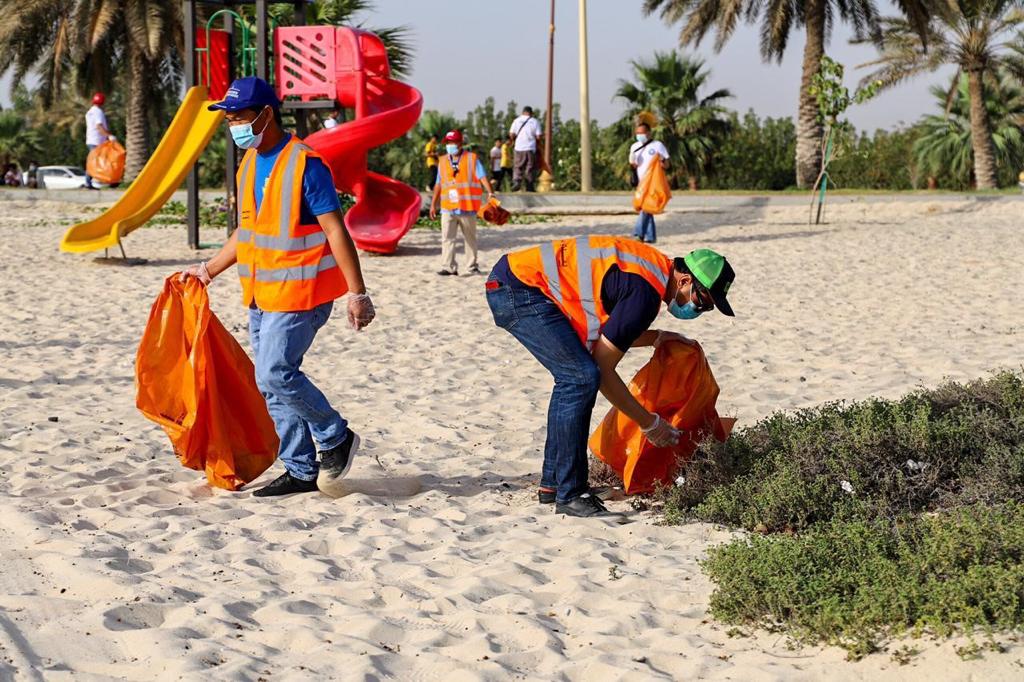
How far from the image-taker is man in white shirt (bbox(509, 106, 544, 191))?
2522 centimetres

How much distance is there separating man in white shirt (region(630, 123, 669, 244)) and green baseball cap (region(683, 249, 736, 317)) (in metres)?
12.3

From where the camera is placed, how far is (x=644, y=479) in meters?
5.63

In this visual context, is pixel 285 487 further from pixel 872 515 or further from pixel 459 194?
pixel 459 194

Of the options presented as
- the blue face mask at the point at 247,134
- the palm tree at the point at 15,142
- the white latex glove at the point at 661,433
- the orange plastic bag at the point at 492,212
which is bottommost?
the white latex glove at the point at 661,433

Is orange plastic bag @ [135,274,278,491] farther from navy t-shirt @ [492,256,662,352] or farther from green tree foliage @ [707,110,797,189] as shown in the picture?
green tree foliage @ [707,110,797,189]

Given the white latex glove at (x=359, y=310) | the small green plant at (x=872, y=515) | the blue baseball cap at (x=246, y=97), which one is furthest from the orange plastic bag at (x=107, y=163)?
the small green plant at (x=872, y=515)

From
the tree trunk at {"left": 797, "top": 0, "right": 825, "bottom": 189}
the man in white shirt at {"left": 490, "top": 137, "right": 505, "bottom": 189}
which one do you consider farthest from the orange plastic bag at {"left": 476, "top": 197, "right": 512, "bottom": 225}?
the tree trunk at {"left": 797, "top": 0, "right": 825, "bottom": 189}

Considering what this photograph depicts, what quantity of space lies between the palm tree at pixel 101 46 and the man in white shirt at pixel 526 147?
8.16 metres

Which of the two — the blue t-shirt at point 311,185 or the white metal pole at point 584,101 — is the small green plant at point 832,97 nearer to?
the white metal pole at point 584,101

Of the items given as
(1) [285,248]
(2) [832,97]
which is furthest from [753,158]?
(1) [285,248]

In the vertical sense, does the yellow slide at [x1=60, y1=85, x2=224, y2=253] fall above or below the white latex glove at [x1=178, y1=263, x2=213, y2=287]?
above

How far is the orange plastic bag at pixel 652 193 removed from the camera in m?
16.5

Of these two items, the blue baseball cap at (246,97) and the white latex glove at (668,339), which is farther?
the white latex glove at (668,339)

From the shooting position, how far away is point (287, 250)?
5.33 m
